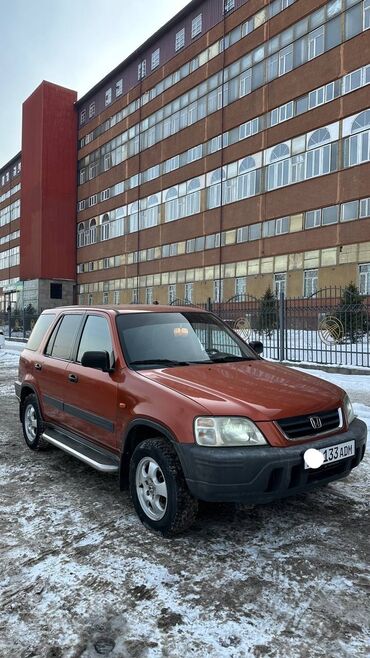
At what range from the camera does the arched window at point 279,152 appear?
31.1 meters

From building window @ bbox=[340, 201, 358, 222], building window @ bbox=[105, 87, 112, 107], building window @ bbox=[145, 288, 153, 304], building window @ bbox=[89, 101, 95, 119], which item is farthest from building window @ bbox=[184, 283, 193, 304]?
building window @ bbox=[89, 101, 95, 119]

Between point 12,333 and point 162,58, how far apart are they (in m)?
29.3

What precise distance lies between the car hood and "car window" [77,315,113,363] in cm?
71

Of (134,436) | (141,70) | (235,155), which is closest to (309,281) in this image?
(235,155)

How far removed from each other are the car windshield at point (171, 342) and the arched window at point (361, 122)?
2618 centimetres

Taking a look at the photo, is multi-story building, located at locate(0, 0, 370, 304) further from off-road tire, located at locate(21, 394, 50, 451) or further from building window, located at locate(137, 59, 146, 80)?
off-road tire, located at locate(21, 394, 50, 451)

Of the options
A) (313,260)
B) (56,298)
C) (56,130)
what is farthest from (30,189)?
(313,260)

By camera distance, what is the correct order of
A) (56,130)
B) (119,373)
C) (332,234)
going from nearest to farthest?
1. (119,373)
2. (332,234)
3. (56,130)

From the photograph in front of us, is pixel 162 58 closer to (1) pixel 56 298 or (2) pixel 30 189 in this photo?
(2) pixel 30 189

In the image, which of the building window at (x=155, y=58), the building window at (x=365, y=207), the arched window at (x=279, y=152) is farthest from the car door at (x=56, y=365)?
the building window at (x=155, y=58)

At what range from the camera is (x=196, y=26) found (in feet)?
127

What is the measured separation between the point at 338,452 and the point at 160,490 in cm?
129

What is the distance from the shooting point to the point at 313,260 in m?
29.8

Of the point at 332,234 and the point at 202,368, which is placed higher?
the point at 332,234
